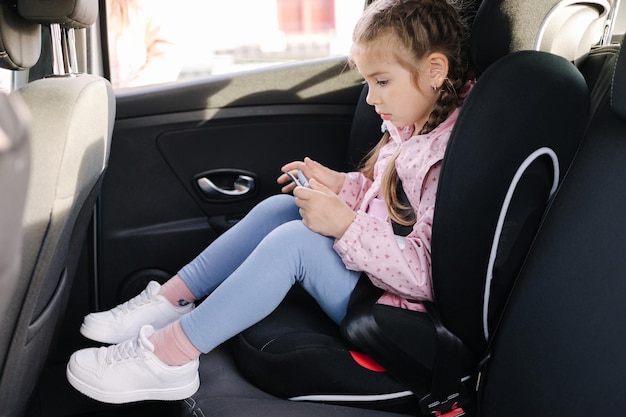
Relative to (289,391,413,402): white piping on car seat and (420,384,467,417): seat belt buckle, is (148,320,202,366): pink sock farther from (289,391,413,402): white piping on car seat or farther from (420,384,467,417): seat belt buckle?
(420,384,467,417): seat belt buckle

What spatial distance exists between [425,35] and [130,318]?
796 mm

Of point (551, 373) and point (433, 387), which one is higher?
point (551, 373)

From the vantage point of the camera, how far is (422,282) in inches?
50.4

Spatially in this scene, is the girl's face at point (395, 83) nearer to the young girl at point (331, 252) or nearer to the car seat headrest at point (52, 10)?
the young girl at point (331, 252)

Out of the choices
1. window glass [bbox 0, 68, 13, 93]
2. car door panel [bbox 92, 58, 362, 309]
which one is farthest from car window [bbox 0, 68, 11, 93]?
car door panel [bbox 92, 58, 362, 309]

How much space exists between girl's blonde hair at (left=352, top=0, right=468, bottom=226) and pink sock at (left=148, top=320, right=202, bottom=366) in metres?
0.46

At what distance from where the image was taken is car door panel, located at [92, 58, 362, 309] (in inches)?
76.6

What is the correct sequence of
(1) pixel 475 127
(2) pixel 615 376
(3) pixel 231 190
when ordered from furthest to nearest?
(3) pixel 231 190
(1) pixel 475 127
(2) pixel 615 376

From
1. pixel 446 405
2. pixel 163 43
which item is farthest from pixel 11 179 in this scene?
pixel 163 43

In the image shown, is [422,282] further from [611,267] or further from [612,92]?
[612,92]

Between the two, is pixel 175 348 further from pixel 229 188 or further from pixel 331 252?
pixel 229 188

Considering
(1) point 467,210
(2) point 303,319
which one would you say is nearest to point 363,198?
(2) point 303,319

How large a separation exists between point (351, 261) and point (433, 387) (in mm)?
251

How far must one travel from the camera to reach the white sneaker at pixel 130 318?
1.48m
